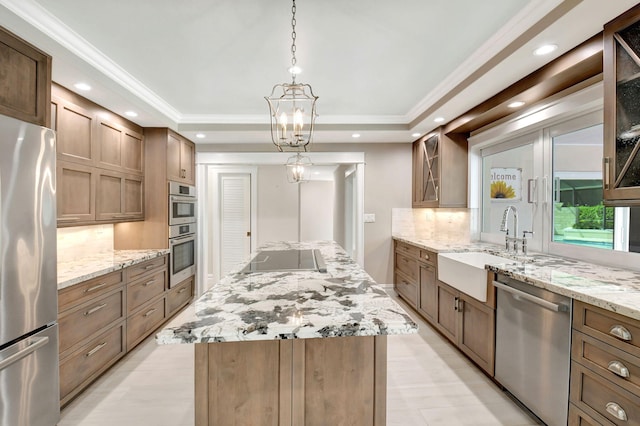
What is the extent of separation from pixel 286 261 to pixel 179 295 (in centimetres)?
232

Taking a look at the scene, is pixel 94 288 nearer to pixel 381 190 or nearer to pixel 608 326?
pixel 608 326

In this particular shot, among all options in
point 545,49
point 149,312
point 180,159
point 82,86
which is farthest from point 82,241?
point 545,49

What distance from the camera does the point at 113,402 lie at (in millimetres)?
2127

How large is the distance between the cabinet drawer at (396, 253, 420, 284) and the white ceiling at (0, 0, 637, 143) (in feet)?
5.71

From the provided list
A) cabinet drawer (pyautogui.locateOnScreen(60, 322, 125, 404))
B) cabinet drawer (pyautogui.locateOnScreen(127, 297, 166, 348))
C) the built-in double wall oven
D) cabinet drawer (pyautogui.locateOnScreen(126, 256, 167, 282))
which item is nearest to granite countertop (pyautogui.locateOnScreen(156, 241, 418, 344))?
cabinet drawer (pyautogui.locateOnScreen(60, 322, 125, 404))

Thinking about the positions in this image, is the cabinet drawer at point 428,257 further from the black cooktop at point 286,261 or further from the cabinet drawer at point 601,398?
the cabinet drawer at point 601,398

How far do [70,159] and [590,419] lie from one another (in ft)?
12.0

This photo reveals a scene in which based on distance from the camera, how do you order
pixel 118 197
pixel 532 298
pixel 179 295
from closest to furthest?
pixel 532 298
pixel 118 197
pixel 179 295

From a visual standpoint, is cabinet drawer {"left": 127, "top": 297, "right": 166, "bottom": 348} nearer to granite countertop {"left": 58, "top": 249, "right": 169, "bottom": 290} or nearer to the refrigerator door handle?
granite countertop {"left": 58, "top": 249, "right": 169, "bottom": 290}

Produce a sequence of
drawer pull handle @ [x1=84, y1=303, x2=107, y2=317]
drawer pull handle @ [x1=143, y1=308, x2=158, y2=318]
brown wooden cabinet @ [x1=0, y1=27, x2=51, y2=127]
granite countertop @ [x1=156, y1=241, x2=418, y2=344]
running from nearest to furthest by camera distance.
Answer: granite countertop @ [x1=156, y1=241, x2=418, y2=344] → brown wooden cabinet @ [x1=0, y1=27, x2=51, y2=127] → drawer pull handle @ [x1=84, y1=303, x2=107, y2=317] → drawer pull handle @ [x1=143, y1=308, x2=158, y2=318]

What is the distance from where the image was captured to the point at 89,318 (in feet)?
7.29

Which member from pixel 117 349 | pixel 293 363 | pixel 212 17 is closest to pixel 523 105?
pixel 212 17

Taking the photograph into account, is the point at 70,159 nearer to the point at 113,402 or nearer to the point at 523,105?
the point at 113,402

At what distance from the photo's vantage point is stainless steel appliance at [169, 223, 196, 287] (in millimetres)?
3664
